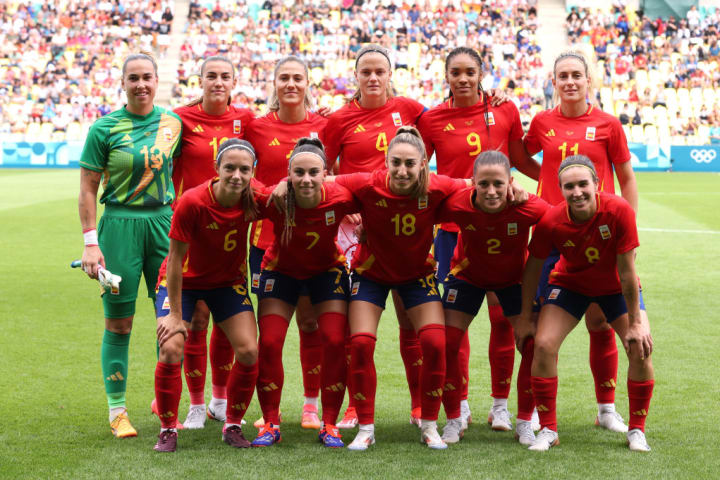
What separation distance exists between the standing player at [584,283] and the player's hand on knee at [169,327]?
6.15 feet

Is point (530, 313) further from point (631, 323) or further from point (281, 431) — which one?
point (281, 431)

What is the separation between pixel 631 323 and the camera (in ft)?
15.0

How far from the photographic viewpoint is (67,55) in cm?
3144

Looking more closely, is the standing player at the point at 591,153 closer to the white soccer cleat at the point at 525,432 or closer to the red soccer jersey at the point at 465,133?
the red soccer jersey at the point at 465,133

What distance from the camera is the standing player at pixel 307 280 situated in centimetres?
466

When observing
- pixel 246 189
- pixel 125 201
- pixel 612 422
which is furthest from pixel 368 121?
pixel 612 422

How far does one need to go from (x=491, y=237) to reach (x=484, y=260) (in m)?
A: 0.15

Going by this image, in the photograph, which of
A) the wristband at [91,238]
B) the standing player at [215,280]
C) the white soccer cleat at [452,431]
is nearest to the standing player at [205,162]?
the standing player at [215,280]

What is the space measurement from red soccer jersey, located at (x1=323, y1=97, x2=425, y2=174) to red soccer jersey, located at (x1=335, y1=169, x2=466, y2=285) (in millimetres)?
562

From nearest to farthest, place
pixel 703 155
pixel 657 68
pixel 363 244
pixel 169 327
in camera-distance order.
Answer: pixel 169 327
pixel 363 244
pixel 703 155
pixel 657 68

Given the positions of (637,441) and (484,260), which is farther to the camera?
(484,260)

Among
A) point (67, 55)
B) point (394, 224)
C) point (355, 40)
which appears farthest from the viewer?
point (67, 55)

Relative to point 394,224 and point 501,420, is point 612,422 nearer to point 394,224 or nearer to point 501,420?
point 501,420

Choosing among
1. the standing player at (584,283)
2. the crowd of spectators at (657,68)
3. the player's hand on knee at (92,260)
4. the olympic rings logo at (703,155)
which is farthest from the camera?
the crowd of spectators at (657,68)
